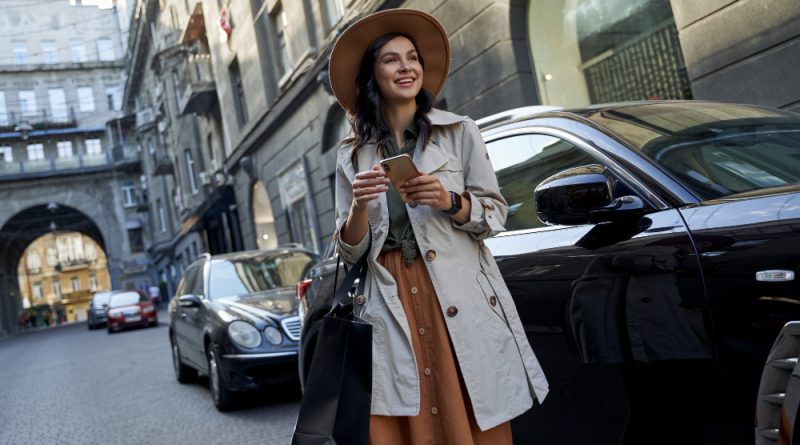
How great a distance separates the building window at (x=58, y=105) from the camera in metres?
57.1

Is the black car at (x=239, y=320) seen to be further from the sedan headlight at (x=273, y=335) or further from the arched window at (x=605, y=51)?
the arched window at (x=605, y=51)

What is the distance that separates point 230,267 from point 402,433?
6.40 m

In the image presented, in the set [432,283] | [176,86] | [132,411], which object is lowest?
[132,411]

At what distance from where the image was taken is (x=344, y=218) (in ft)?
7.61

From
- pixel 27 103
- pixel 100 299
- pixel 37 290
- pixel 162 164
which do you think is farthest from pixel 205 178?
pixel 37 290

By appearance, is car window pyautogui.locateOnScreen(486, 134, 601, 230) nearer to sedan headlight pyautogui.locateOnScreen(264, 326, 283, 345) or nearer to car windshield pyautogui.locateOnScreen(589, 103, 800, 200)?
car windshield pyautogui.locateOnScreen(589, 103, 800, 200)

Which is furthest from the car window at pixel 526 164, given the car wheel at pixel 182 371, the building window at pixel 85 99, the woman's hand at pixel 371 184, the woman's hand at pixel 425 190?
the building window at pixel 85 99

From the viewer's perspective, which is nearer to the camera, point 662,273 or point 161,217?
point 662,273

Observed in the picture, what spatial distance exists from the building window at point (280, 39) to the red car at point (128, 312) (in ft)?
40.7

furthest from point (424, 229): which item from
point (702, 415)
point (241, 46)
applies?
point (241, 46)

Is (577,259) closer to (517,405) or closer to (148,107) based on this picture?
(517,405)

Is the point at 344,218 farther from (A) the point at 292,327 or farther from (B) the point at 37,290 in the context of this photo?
(B) the point at 37,290

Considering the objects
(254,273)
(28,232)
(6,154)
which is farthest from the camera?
(28,232)

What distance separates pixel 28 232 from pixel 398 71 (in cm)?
6646
